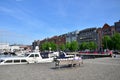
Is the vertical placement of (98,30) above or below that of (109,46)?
above

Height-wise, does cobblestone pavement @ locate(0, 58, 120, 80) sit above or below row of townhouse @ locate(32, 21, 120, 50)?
below

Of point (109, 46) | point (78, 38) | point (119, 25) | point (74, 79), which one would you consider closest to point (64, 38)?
point (78, 38)

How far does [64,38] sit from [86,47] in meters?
62.5

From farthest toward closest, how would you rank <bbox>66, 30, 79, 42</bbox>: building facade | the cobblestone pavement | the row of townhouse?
<bbox>66, 30, 79, 42</bbox>: building facade
the row of townhouse
the cobblestone pavement

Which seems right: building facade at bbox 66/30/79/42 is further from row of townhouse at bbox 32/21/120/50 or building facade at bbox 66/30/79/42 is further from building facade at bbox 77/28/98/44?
building facade at bbox 77/28/98/44

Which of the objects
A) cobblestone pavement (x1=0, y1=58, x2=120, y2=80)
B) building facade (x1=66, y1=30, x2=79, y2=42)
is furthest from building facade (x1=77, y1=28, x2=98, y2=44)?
cobblestone pavement (x1=0, y1=58, x2=120, y2=80)

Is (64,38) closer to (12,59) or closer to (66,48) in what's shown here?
(66,48)

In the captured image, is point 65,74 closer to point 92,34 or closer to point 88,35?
point 92,34

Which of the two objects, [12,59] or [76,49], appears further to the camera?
[76,49]

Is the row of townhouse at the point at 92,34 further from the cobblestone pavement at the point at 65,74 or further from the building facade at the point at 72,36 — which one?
the cobblestone pavement at the point at 65,74

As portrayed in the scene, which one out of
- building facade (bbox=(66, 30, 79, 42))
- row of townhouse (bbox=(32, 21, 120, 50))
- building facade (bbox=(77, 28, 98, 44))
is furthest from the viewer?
building facade (bbox=(66, 30, 79, 42))

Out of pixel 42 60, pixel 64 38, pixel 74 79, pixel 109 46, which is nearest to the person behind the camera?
pixel 74 79

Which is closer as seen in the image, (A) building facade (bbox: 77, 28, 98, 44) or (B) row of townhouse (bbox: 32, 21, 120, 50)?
(B) row of townhouse (bbox: 32, 21, 120, 50)

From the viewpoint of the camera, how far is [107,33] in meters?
114
